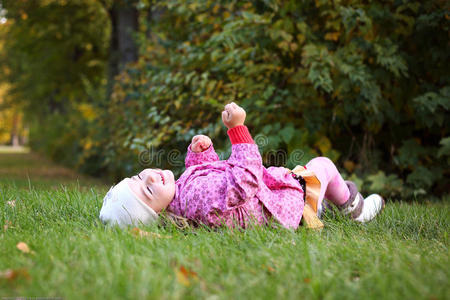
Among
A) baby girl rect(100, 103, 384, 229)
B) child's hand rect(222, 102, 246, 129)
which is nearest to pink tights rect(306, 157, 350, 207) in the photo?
baby girl rect(100, 103, 384, 229)

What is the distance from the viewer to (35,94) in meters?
15.8

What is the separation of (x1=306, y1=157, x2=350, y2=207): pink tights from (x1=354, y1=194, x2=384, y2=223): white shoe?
0.16 m

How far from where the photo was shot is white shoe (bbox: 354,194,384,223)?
9.34 ft

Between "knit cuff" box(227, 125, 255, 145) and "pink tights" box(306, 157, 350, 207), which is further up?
"knit cuff" box(227, 125, 255, 145)

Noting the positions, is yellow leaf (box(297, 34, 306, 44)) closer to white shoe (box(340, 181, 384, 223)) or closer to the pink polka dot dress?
white shoe (box(340, 181, 384, 223))

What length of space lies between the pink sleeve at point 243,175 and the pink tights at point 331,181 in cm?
55

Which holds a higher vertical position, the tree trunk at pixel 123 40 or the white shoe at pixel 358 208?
the tree trunk at pixel 123 40

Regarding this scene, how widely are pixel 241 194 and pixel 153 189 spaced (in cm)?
53

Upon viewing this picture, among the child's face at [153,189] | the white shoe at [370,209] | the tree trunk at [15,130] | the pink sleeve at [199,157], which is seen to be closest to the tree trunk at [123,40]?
the pink sleeve at [199,157]

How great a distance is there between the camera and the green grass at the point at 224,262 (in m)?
1.50

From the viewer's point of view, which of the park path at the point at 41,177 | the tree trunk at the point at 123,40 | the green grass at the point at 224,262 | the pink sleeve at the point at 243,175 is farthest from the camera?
the tree trunk at the point at 123,40

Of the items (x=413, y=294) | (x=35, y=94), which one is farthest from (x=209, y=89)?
(x=35, y=94)

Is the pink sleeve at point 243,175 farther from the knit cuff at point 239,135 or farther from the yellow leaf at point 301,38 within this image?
the yellow leaf at point 301,38

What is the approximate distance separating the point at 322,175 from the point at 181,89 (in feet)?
8.05
